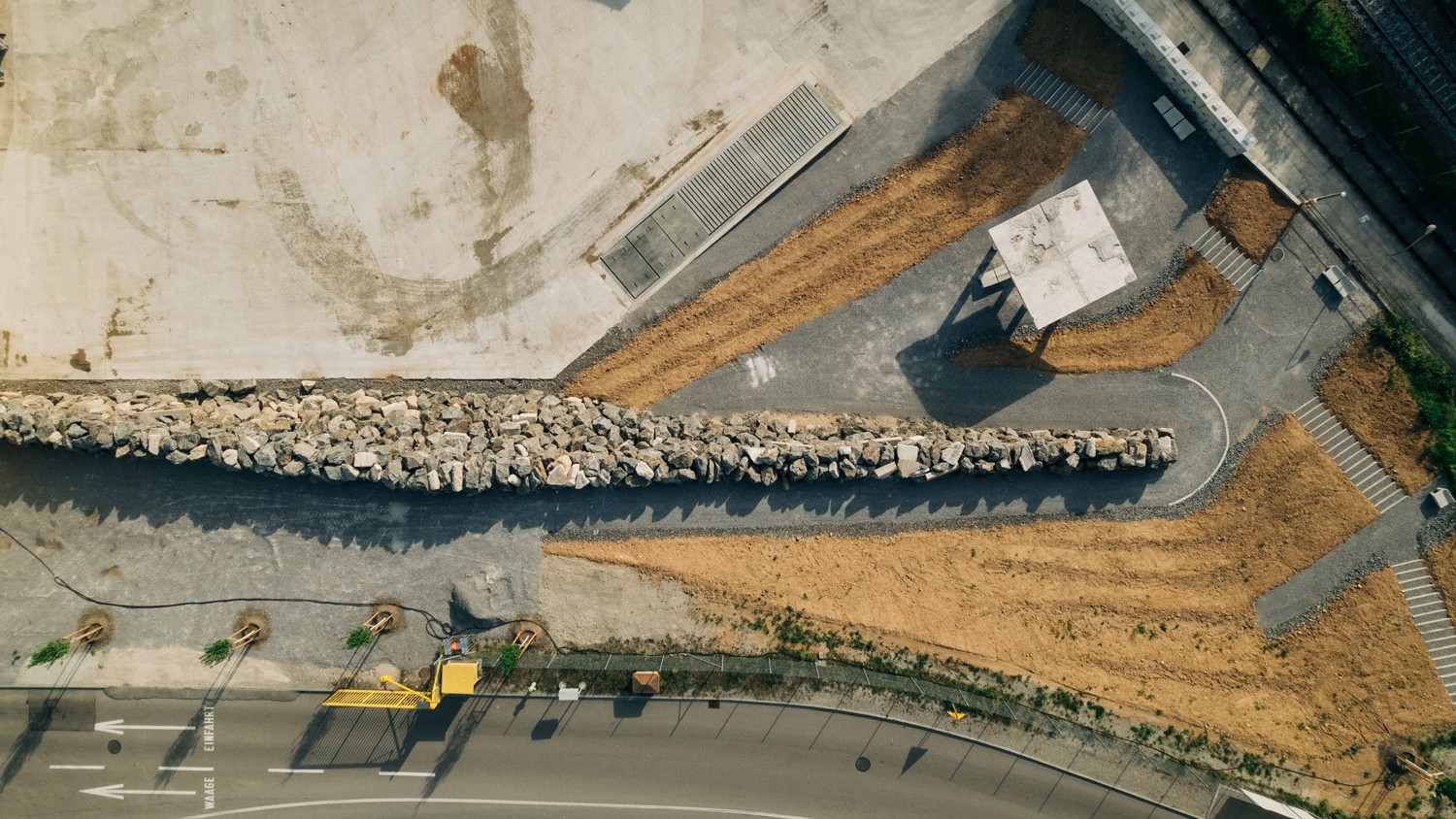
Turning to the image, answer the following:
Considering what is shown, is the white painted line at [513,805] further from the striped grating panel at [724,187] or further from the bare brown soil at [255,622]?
the striped grating panel at [724,187]

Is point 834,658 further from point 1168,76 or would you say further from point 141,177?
point 141,177

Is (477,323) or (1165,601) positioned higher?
(477,323)

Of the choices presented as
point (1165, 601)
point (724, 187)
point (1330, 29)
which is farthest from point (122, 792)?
point (1330, 29)

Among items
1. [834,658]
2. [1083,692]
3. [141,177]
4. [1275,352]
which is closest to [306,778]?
[834,658]

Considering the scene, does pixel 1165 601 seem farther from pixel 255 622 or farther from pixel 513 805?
pixel 255 622

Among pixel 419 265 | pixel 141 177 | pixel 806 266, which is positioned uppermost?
pixel 141 177

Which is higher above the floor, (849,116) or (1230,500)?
(849,116)
